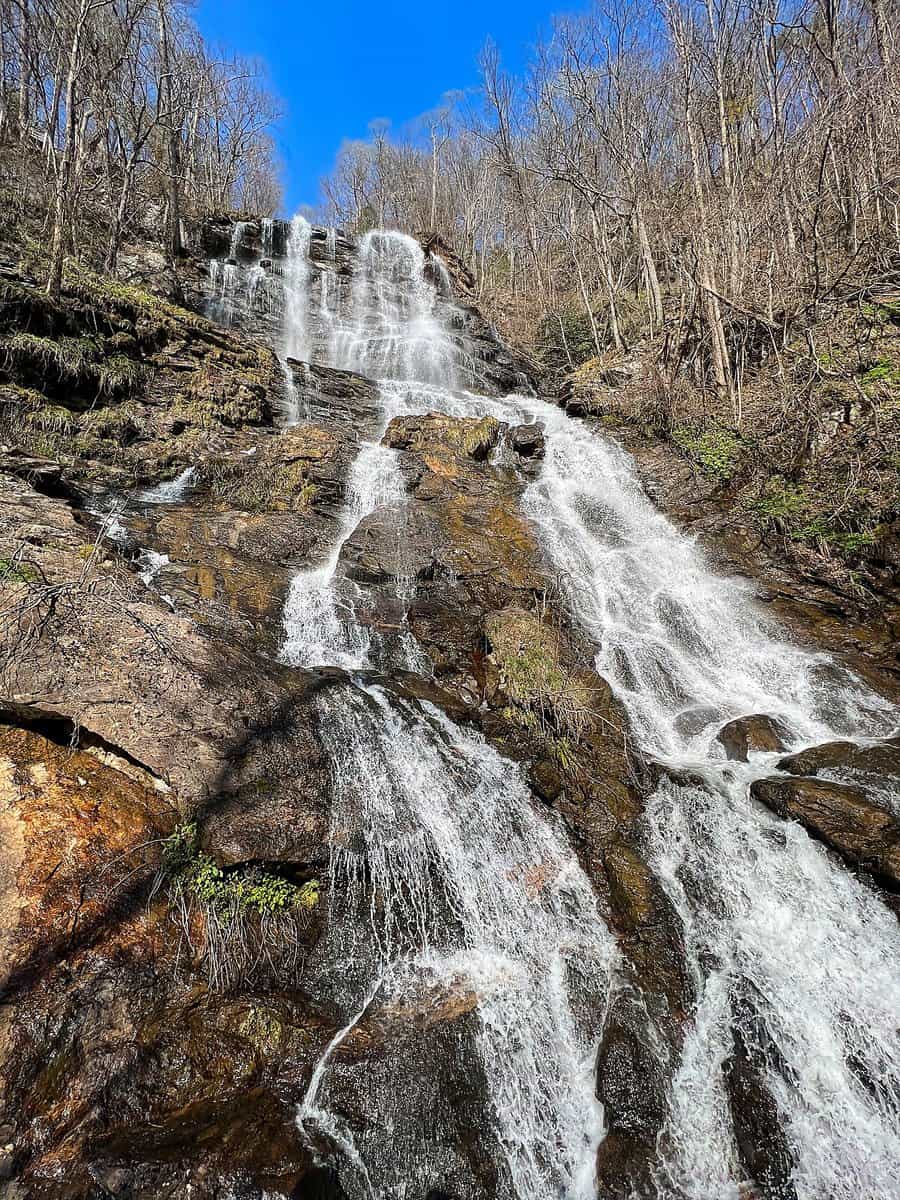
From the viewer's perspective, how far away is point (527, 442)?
12.3 meters

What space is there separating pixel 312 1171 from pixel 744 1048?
280 centimetres

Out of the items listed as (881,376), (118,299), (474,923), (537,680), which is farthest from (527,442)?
(474,923)

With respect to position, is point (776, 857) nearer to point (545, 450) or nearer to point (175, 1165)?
point (175, 1165)

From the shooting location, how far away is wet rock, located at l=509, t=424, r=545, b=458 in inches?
484

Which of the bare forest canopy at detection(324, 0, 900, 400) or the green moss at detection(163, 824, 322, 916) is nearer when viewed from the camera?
the green moss at detection(163, 824, 322, 916)

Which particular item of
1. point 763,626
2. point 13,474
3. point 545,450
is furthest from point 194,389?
point 763,626

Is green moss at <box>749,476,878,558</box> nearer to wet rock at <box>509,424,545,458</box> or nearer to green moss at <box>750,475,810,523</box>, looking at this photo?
green moss at <box>750,475,810,523</box>

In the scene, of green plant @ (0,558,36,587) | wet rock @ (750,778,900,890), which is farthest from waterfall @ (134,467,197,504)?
wet rock @ (750,778,900,890)

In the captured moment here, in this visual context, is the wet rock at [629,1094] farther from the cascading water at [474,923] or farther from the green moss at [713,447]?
the green moss at [713,447]

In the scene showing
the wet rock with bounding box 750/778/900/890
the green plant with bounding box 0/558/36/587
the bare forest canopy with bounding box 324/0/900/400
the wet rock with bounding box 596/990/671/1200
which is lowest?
the wet rock with bounding box 596/990/671/1200

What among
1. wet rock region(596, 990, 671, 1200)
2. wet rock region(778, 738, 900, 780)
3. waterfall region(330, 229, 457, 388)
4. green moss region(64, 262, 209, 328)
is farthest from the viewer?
waterfall region(330, 229, 457, 388)

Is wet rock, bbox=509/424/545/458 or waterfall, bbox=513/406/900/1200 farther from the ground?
wet rock, bbox=509/424/545/458

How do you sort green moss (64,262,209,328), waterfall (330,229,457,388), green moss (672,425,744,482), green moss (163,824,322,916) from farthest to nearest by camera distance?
waterfall (330,229,457,388), green moss (672,425,744,482), green moss (64,262,209,328), green moss (163,824,322,916)

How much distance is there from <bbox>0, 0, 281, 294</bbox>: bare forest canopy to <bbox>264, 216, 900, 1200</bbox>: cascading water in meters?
11.1
